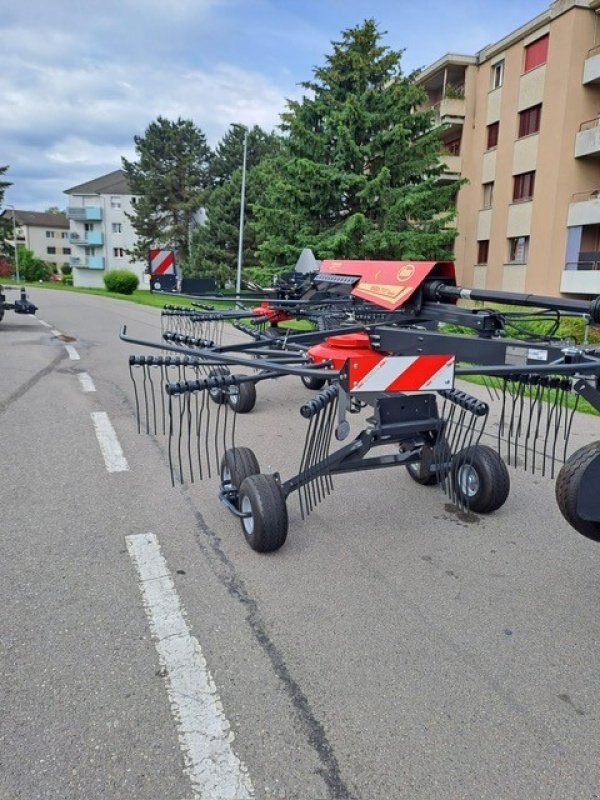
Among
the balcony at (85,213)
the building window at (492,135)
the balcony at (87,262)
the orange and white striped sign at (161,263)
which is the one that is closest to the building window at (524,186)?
the building window at (492,135)

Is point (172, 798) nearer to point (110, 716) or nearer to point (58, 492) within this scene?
point (110, 716)

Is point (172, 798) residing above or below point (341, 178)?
below

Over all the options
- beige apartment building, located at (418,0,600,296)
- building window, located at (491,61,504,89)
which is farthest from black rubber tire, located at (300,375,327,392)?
building window, located at (491,61,504,89)

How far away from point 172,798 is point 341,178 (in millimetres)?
19761

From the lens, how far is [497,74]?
93.1ft

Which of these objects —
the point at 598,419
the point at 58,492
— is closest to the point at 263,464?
the point at 58,492

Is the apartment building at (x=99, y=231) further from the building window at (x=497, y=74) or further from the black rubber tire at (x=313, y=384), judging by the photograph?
the black rubber tire at (x=313, y=384)

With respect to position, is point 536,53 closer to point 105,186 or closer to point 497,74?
point 497,74

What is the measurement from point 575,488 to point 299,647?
163 cm

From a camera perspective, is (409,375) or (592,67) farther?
(592,67)

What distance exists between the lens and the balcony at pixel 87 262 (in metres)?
75.6

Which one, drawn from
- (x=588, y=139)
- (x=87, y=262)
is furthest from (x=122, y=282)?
(x=87, y=262)

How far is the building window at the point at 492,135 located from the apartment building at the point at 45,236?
8412 cm

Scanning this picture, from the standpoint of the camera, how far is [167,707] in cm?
236
